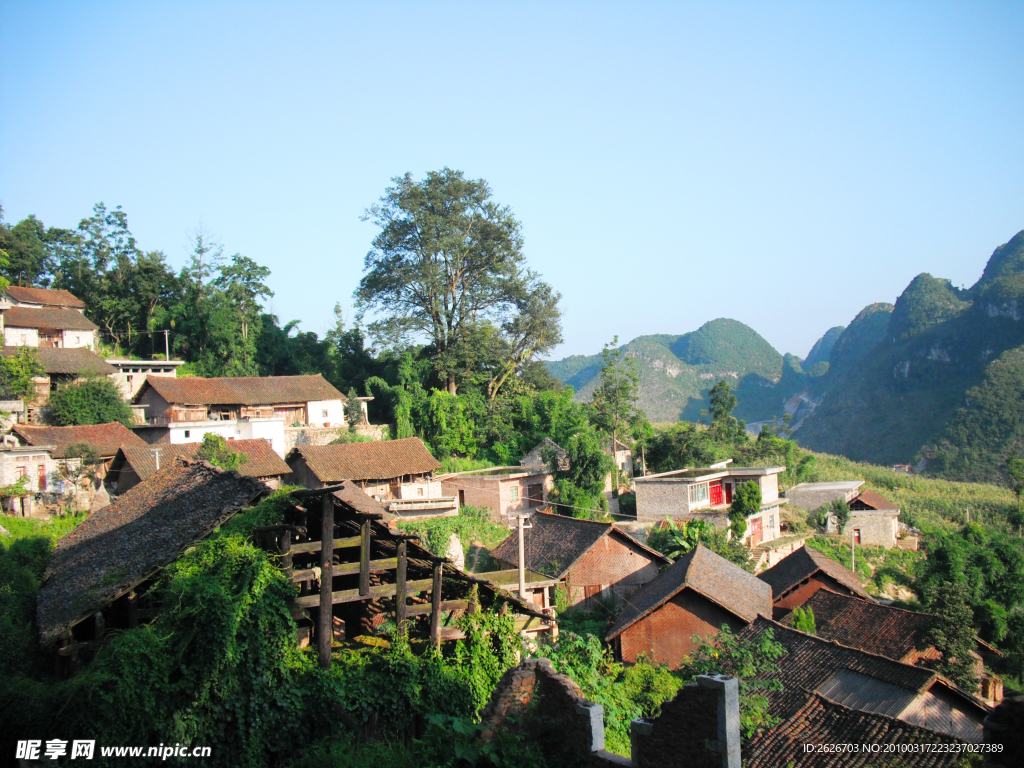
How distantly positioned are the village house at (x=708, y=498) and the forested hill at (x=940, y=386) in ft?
112

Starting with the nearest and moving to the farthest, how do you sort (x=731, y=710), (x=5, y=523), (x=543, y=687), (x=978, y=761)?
(x=731, y=710) < (x=543, y=687) < (x=978, y=761) < (x=5, y=523)

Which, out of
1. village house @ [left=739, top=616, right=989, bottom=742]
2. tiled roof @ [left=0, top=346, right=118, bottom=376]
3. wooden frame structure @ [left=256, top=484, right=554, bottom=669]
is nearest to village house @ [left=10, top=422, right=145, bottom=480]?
tiled roof @ [left=0, top=346, right=118, bottom=376]

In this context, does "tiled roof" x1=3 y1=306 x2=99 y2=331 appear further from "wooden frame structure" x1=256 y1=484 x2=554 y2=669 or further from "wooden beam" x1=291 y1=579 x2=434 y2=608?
"wooden beam" x1=291 y1=579 x2=434 y2=608

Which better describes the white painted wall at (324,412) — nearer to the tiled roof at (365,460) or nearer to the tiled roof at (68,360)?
the tiled roof at (365,460)

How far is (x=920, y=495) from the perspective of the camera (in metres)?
39.8

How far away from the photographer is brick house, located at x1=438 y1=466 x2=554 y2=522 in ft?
88.0

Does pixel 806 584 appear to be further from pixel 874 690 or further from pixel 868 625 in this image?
pixel 874 690

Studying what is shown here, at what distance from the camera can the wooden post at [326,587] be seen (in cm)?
816

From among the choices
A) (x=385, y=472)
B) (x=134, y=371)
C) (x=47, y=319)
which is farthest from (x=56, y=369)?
(x=385, y=472)

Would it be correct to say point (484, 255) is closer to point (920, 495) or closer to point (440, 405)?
point (440, 405)

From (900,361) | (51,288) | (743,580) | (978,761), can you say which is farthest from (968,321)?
(51,288)

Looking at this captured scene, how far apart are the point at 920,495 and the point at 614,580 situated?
28.7 m

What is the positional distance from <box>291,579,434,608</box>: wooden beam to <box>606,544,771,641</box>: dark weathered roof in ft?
31.0

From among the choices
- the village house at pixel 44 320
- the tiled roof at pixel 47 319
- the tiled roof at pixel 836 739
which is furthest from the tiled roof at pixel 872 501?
the tiled roof at pixel 47 319
